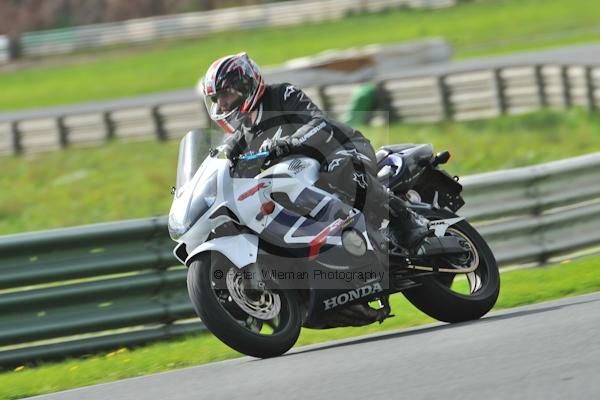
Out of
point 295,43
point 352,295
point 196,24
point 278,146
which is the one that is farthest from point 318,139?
point 196,24

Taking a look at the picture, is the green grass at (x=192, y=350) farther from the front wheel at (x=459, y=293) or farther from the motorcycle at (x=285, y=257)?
the motorcycle at (x=285, y=257)

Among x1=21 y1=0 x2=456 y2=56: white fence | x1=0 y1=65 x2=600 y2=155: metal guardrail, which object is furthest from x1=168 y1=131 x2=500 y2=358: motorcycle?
x1=21 y1=0 x2=456 y2=56: white fence

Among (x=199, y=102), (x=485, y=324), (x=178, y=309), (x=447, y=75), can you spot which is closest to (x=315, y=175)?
(x=485, y=324)

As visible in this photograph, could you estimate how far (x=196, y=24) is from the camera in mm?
45938

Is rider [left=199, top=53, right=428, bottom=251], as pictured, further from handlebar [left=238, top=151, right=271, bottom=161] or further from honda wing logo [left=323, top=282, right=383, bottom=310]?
honda wing logo [left=323, top=282, right=383, bottom=310]

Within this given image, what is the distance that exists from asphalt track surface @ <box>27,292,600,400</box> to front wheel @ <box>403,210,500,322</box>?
0.19 m

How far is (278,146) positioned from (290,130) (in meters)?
0.38

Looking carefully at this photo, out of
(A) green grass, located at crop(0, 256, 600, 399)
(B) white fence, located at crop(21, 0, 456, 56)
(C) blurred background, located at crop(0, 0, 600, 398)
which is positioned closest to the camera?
(A) green grass, located at crop(0, 256, 600, 399)

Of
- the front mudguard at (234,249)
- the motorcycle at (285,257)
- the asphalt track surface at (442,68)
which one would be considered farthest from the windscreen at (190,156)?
the asphalt track surface at (442,68)

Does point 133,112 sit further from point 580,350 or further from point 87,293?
point 580,350

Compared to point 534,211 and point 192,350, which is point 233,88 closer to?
point 192,350

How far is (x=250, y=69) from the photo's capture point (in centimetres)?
718

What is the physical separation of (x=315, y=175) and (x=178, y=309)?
1971 millimetres

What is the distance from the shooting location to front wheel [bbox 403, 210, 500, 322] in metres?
7.50
